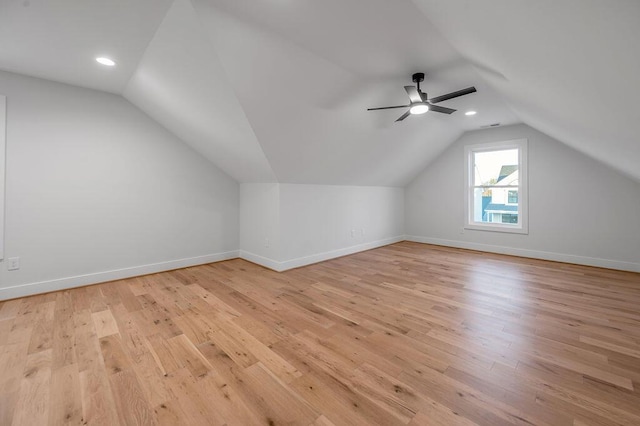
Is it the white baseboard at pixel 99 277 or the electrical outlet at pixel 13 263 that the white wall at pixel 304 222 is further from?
the electrical outlet at pixel 13 263

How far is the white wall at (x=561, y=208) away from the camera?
397 centimetres

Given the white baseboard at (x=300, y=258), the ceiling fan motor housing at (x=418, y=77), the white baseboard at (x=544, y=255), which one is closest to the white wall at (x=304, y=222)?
the white baseboard at (x=300, y=258)

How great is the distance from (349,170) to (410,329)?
2.92m

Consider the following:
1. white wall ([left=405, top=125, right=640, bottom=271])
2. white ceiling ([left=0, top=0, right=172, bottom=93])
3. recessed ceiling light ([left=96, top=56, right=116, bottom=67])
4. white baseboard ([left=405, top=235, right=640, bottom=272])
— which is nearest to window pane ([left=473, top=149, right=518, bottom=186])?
white wall ([left=405, top=125, right=640, bottom=271])

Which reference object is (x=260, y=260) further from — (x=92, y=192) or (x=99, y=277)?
(x=92, y=192)

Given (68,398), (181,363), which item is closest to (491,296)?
(181,363)

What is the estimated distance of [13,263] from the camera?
2.92m

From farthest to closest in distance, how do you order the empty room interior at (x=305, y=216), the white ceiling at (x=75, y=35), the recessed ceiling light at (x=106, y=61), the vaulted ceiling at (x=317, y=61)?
the recessed ceiling light at (x=106, y=61), the white ceiling at (x=75, y=35), the empty room interior at (x=305, y=216), the vaulted ceiling at (x=317, y=61)

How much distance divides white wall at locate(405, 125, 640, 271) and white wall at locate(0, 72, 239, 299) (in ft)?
16.5

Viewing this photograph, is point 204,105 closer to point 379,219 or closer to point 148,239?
point 148,239

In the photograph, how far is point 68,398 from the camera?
58.6 inches

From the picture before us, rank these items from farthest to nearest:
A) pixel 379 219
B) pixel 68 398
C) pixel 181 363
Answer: pixel 379 219 → pixel 181 363 → pixel 68 398

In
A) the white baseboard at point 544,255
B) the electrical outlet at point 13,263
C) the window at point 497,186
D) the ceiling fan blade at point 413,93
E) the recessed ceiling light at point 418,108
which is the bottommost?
the white baseboard at point 544,255

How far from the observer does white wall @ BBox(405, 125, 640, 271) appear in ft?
13.0
